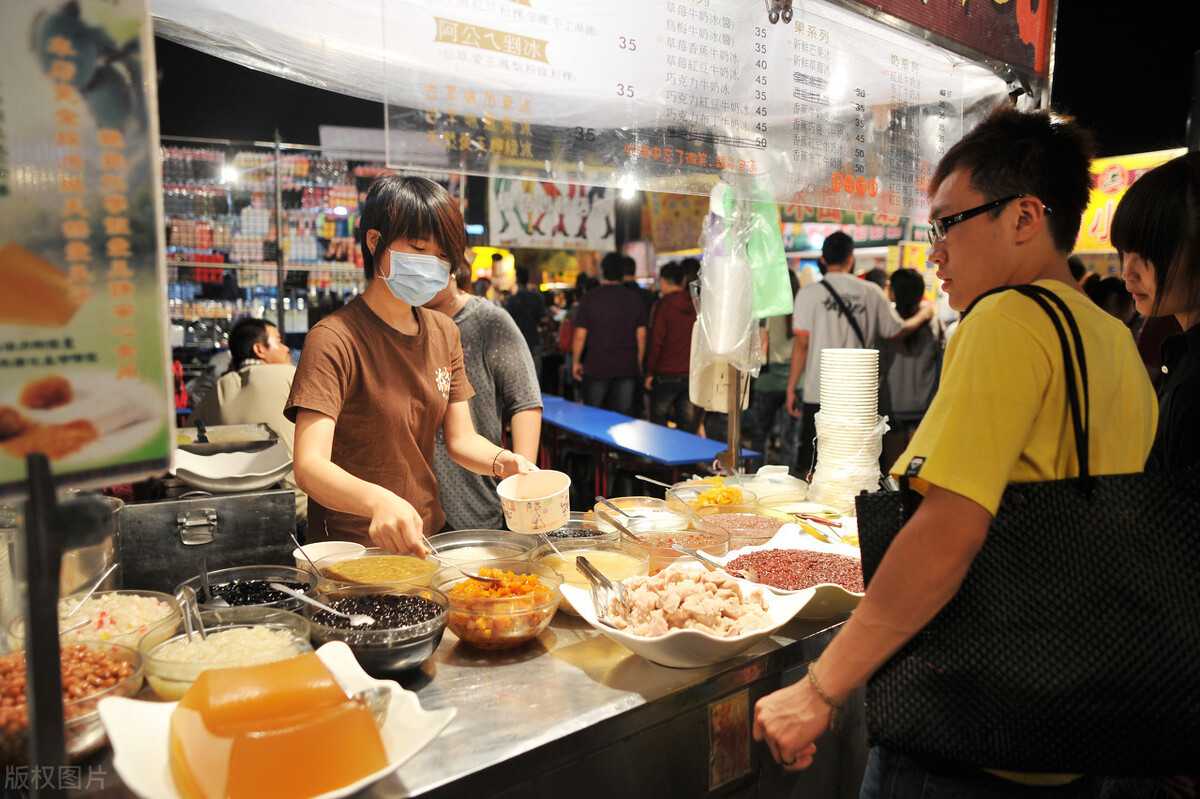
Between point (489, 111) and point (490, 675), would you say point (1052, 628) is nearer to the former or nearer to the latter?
point (490, 675)

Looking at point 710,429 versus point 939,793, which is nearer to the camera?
point 939,793

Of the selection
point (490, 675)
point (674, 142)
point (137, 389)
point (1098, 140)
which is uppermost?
point (674, 142)

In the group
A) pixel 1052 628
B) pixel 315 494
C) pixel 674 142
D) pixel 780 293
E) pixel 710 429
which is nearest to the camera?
pixel 1052 628

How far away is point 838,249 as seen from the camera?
593 cm

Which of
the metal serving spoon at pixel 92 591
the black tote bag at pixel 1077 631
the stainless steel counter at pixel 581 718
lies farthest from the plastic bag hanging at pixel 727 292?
the metal serving spoon at pixel 92 591

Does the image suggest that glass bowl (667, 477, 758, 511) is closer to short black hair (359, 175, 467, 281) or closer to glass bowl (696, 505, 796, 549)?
glass bowl (696, 505, 796, 549)

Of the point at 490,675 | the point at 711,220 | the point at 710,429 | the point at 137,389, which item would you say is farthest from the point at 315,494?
the point at 710,429

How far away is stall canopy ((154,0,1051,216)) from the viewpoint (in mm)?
2107

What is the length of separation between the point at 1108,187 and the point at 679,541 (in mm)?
9709

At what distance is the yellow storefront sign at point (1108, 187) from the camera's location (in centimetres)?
894

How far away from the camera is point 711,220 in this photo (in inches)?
128

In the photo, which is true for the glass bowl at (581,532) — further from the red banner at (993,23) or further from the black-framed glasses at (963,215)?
the red banner at (993,23)

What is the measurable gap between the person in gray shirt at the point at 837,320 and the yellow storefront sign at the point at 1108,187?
4.82 m

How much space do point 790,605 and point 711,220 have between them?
1918mm
